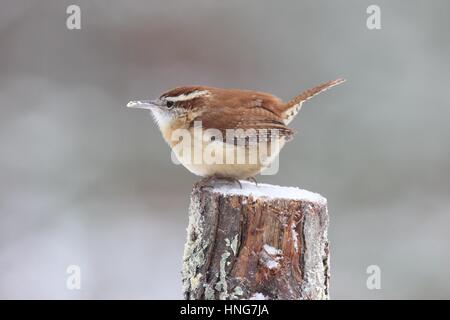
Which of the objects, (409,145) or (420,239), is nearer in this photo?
(420,239)

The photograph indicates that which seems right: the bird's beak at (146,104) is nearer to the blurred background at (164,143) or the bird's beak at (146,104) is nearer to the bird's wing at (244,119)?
the bird's wing at (244,119)

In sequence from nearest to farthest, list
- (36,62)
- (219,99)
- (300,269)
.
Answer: (300,269)
(219,99)
(36,62)

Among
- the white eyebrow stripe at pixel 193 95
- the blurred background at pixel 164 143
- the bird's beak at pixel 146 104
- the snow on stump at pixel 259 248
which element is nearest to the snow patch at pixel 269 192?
the snow on stump at pixel 259 248

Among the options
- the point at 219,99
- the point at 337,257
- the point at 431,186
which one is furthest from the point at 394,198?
the point at 219,99

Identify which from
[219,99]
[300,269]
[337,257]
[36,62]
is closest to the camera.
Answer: [300,269]

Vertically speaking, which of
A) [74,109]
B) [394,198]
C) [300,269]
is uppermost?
[74,109]

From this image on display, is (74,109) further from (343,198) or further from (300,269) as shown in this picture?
(300,269)

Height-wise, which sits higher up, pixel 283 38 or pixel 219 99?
pixel 283 38
